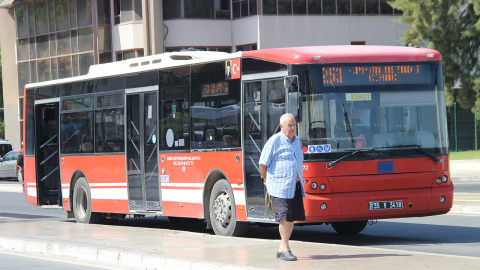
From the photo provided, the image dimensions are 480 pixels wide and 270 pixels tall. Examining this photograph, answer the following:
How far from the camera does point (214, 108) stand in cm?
1223

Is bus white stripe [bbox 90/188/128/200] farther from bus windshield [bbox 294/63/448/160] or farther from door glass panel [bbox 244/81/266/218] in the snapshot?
bus windshield [bbox 294/63/448/160]

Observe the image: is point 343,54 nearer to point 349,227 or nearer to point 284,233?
point 284,233

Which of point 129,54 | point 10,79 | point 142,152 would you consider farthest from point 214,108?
point 10,79

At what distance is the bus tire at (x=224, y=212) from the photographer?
11.8 meters

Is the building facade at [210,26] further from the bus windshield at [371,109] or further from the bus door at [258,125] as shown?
the bus windshield at [371,109]

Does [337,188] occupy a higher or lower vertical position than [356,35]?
lower

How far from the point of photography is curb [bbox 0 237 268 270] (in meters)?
8.52

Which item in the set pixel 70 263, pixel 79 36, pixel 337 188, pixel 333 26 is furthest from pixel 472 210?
pixel 79 36

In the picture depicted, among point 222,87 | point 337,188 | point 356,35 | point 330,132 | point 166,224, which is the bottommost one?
point 166,224

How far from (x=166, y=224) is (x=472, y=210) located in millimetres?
6397

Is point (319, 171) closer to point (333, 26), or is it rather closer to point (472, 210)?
point (472, 210)

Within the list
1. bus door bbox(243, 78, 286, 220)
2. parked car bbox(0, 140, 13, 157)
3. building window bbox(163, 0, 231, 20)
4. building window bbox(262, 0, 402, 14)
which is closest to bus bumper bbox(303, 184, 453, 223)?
bus door bbox(243, 78, 286, 220)

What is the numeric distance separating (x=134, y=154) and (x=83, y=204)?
2.50 m

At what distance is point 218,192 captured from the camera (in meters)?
12.1
